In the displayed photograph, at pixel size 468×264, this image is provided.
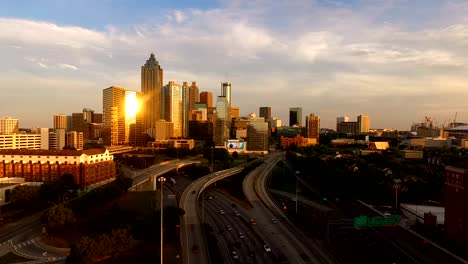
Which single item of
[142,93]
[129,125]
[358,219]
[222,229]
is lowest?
[222,229]

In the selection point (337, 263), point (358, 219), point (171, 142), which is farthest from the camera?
point (171, 142)

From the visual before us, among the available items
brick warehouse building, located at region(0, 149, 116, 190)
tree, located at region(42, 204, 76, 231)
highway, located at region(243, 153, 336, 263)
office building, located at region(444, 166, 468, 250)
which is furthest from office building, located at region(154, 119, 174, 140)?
office building, located at region(444, 166, 468, 250)

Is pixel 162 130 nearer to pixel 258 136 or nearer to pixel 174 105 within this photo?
pixel 174 105

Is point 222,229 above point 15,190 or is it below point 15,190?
below

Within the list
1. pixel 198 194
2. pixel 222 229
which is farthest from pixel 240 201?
pixel 222 229

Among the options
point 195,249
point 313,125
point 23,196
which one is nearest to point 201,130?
point 313,125

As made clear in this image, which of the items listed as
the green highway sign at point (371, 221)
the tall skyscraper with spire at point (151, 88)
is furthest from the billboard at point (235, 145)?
the green highway sign at point (371, 221)

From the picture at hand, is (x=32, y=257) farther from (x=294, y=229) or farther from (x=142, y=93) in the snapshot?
(x=142, y=93)
